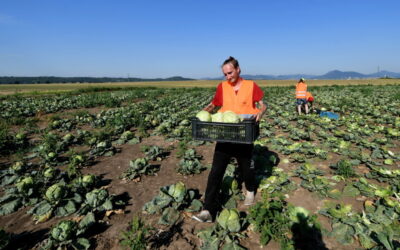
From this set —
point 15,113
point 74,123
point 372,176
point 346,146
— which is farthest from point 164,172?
point 15,113

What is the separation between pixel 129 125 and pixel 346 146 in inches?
364

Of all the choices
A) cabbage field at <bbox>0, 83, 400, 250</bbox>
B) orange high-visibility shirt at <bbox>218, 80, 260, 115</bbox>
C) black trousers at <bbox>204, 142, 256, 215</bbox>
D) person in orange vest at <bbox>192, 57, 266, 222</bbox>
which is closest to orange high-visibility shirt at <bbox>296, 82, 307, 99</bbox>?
cabbage field at <bbox>0, 83, 400, 250</bbox>

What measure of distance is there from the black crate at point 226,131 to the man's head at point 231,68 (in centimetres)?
84

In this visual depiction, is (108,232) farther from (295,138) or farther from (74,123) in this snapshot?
(74,123)

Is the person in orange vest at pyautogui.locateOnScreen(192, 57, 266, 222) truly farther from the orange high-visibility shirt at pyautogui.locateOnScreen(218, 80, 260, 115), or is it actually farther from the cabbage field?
the cabbage field

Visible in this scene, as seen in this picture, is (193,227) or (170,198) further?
(170,198)

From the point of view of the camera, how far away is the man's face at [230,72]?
11.7 ft

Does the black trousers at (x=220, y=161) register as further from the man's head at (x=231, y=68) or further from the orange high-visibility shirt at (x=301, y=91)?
the orange high-visibility shirt at (x=301, y=91)

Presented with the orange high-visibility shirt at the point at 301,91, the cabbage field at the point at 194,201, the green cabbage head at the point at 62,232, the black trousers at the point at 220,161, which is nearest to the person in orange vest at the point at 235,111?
the black trousers at the point at 220,161

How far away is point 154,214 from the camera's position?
408 centimetres

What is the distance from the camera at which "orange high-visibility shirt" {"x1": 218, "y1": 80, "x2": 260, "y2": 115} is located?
375cm

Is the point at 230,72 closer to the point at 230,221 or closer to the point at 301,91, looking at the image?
the point at 230,221

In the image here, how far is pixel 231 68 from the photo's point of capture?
3578 mm

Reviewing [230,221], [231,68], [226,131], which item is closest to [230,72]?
[231,68]
